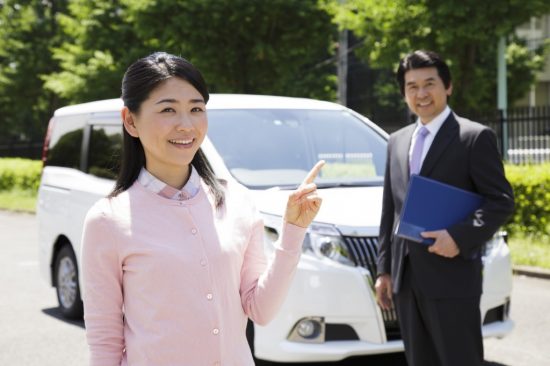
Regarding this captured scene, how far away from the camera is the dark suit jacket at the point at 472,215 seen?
392 cm

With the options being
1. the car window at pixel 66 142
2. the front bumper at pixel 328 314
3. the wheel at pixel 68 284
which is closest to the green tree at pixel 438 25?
the car window at pixel 66 142

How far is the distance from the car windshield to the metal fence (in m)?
10.5

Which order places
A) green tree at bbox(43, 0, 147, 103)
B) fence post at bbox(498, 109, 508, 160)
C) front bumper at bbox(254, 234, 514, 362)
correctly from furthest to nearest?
green tree at bbox(43, 0, 147, 103) → fence post at bbox(498, 109, 508, 160) → front bumper at bbox(254, 234, 514, 362)

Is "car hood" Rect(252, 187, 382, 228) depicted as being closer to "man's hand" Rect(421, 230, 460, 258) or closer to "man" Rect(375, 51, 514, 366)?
"man" Rect(375, 51, 514, 366)

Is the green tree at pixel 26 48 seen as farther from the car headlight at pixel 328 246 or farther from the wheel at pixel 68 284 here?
the car headlight at pixel 328 246

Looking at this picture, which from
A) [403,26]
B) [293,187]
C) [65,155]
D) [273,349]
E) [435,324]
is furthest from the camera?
[403,26]

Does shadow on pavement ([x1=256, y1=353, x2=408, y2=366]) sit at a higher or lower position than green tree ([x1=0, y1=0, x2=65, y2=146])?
lower

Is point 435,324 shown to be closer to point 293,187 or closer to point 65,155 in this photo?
point 293,187

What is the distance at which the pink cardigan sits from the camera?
2.43m

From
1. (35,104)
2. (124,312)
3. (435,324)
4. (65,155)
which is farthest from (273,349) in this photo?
(35,104)

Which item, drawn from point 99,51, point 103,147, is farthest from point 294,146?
point 99,51

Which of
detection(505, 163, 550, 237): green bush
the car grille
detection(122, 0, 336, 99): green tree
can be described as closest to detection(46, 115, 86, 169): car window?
the car grille

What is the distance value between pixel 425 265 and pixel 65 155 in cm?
495

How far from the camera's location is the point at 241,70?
21078 mm
